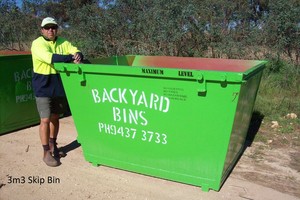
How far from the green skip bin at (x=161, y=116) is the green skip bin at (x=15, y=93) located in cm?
189

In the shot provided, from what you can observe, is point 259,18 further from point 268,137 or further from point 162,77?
point 162,77

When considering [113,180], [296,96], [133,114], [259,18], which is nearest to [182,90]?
[133,114]

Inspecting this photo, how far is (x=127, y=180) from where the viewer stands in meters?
3.68

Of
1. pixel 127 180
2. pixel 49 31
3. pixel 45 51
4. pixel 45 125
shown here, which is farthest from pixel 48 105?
pixel 127 180

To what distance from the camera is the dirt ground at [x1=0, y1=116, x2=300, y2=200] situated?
11.1ft

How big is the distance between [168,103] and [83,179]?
54.3 inches

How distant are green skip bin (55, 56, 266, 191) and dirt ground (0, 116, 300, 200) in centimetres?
12

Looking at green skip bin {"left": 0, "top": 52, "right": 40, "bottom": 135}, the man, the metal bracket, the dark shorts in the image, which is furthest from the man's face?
the metal bracket

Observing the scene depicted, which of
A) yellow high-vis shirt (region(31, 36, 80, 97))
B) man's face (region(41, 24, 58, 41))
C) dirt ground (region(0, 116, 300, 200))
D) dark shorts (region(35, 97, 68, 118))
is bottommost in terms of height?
dirt ground (region(0, 116, 300, 200))

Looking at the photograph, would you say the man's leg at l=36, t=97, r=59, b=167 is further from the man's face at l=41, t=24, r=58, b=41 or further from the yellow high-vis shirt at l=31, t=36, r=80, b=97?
the man's face at l=41, t=24, r=58, b=41

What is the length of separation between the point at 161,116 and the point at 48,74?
1.51 meters

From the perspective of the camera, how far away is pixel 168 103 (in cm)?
319

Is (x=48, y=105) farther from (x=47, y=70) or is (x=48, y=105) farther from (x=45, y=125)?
(x=47, y=70)

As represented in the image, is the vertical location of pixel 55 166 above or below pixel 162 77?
below
